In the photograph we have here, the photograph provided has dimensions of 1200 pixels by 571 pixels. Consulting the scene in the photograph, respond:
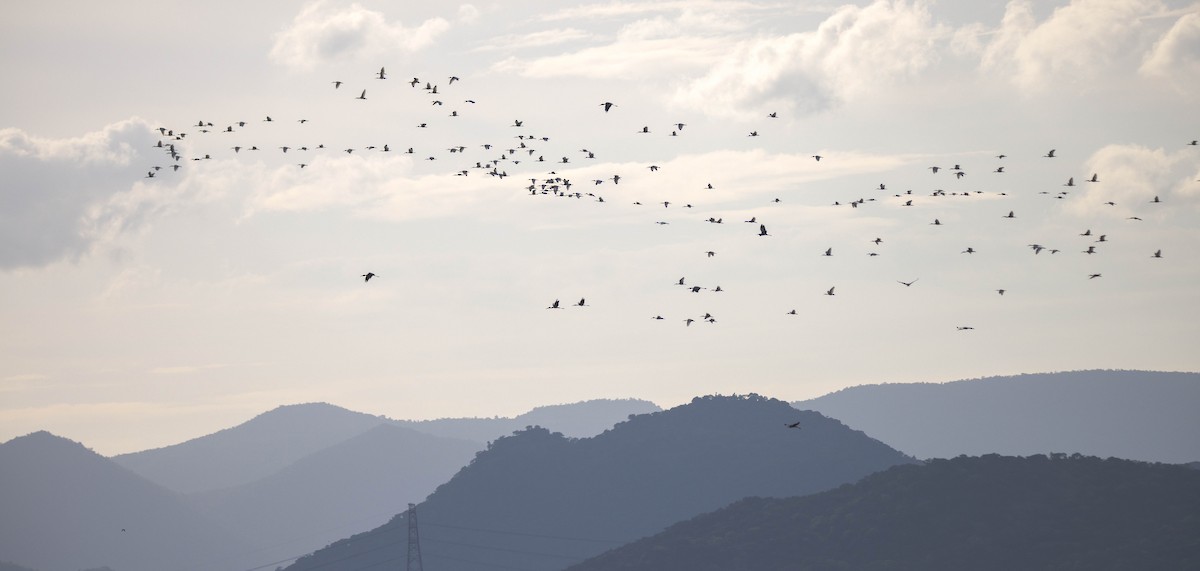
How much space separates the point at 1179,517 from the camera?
195750mm

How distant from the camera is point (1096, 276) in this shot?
10450cm

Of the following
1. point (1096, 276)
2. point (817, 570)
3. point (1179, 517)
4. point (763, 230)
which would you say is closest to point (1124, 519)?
point (1179, 517)

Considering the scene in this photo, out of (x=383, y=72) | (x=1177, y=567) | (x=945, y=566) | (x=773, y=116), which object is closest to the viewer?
(x=383, y=72)

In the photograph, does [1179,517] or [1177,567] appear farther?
[1179,517]

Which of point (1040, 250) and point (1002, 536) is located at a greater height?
point (1040, 250)

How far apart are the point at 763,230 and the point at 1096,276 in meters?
24.9

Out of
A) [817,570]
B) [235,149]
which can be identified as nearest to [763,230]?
[235,149]

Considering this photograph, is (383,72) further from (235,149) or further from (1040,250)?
(1040,250)

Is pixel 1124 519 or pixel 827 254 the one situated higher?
pixel 827 254

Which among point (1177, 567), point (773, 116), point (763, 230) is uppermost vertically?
point (773, 116)

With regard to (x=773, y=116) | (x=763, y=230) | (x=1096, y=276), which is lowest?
(x=1096, y=276)

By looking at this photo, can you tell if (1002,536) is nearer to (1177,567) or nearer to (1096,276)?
(1177,567)

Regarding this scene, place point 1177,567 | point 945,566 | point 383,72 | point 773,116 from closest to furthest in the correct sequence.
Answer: point 383,72 → point 773,116 → point 1177,567 → point 945,566

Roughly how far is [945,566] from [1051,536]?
50.7ft
